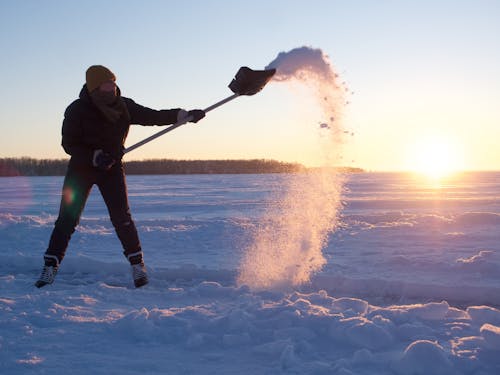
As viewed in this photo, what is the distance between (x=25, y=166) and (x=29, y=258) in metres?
47.6

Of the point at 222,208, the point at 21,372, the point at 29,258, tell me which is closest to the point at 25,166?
the point at 222,208

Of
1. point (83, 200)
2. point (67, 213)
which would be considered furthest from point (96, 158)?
point (67, 213)

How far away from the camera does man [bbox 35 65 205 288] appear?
11.1 ft

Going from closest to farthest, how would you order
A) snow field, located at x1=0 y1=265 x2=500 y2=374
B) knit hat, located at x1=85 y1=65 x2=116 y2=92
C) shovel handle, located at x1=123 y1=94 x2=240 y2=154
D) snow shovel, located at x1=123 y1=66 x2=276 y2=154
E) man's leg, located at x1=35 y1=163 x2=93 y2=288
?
snow field, located at x1=0 y1=265 x2=500 y2=374
knit hat, located at x1=85 y1=65 x2=116 y2=92
man's leg, located at x1=35 y1=163 x2=93 y2=288
shovel handle, located at x1=123 y1=94 x2=240 y2=154
snow shovel, located at x1=123 y1=66 x2=276 y2=154

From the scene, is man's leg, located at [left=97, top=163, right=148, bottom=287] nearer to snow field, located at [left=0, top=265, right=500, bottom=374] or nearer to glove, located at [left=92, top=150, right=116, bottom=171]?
glove, located at [left=92, top=150, right=116, bottom=171]

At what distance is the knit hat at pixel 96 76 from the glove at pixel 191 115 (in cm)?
63

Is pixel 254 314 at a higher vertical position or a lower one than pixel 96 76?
lower

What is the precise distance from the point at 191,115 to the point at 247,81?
53 cm

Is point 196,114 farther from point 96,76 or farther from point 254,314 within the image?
point 254,314

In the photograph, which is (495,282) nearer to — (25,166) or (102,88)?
(102,88)

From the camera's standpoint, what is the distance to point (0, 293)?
347 centimetres

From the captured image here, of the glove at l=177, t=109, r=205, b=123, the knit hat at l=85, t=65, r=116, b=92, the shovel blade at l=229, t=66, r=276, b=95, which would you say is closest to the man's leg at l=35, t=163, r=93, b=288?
the knit hat at l=85, t=65, r=116, b=92

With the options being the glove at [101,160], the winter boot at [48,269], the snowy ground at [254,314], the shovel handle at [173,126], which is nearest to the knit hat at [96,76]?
the glove at [101,160]

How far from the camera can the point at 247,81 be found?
3928 millimetres
